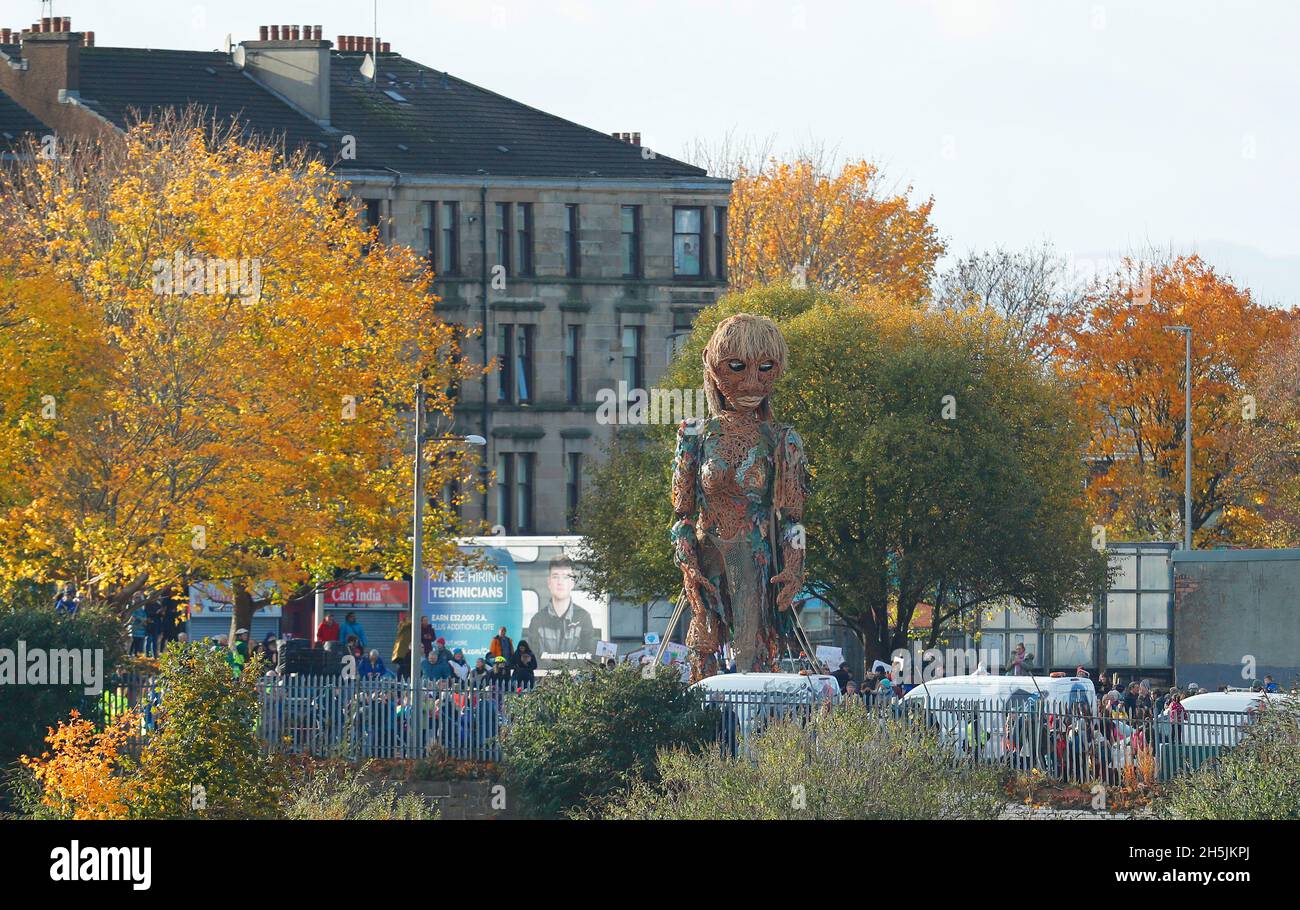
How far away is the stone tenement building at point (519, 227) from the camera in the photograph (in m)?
68.5

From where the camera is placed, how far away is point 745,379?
33.5m

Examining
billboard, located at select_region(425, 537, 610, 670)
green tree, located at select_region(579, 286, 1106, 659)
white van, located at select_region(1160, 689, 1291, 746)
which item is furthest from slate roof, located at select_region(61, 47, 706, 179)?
white van, located at select_region(1160, 689, 1291, 746)

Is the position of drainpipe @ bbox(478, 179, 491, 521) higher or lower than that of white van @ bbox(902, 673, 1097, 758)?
higher

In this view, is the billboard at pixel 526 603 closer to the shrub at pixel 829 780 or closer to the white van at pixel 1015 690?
the white van at pixel 1015 690

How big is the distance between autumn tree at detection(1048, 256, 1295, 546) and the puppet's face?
38.3 m

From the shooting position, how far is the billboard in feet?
181

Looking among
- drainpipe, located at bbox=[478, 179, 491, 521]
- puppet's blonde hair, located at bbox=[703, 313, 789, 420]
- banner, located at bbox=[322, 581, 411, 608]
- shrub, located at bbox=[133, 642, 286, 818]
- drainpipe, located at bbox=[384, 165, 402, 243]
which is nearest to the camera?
shrub, located at bbox=[133, 642, 286, 818]

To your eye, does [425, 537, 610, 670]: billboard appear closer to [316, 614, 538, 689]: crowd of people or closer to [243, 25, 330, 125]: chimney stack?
[316, 614, 538, 689]: crowd of people

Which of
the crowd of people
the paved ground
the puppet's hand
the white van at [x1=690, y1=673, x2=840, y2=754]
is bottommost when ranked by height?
the paved ground

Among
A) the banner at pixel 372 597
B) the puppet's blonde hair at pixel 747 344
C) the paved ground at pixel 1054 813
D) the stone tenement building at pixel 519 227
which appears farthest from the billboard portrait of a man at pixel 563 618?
the paved ground at pixel 1054 813

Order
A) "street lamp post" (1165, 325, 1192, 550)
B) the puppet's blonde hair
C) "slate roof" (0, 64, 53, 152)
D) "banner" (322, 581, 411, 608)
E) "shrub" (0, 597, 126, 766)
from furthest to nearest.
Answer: "street lamp post" (1165, 325, 1192, 550) → "banner" (322, 581, 411, 608) → "slate roof" (0, 64, 53, 152) → the puppet's blonde hair → "shrub" (0, 597, 126, 766)

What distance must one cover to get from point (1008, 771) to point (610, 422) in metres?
41.7

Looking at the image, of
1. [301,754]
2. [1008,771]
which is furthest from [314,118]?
[1008,771]
